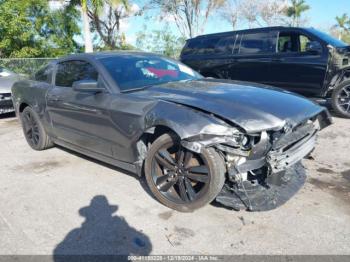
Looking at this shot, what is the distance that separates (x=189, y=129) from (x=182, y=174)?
1.72 feet

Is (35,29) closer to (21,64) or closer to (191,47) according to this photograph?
(21,64)

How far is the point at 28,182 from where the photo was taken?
162 inches

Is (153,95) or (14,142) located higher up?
(153,95)

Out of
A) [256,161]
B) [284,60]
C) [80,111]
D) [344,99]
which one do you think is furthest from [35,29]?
[256,161]

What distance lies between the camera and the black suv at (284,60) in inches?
253

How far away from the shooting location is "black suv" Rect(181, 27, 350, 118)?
253 inches

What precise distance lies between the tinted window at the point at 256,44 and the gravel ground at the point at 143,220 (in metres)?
3.67

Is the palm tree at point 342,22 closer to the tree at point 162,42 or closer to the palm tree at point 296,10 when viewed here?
the palm tree at point 296,10

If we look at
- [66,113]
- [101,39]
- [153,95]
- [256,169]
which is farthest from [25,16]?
[256,169]

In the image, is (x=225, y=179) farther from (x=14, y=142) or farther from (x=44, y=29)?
(x=44, y=29)

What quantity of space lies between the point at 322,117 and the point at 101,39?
22.3m

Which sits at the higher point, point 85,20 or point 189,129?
point 85,20

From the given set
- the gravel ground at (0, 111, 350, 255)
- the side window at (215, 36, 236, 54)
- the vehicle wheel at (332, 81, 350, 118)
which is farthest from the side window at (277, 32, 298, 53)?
the gravel ground at (0, 111, 350, 255)

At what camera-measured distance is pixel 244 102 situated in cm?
309
